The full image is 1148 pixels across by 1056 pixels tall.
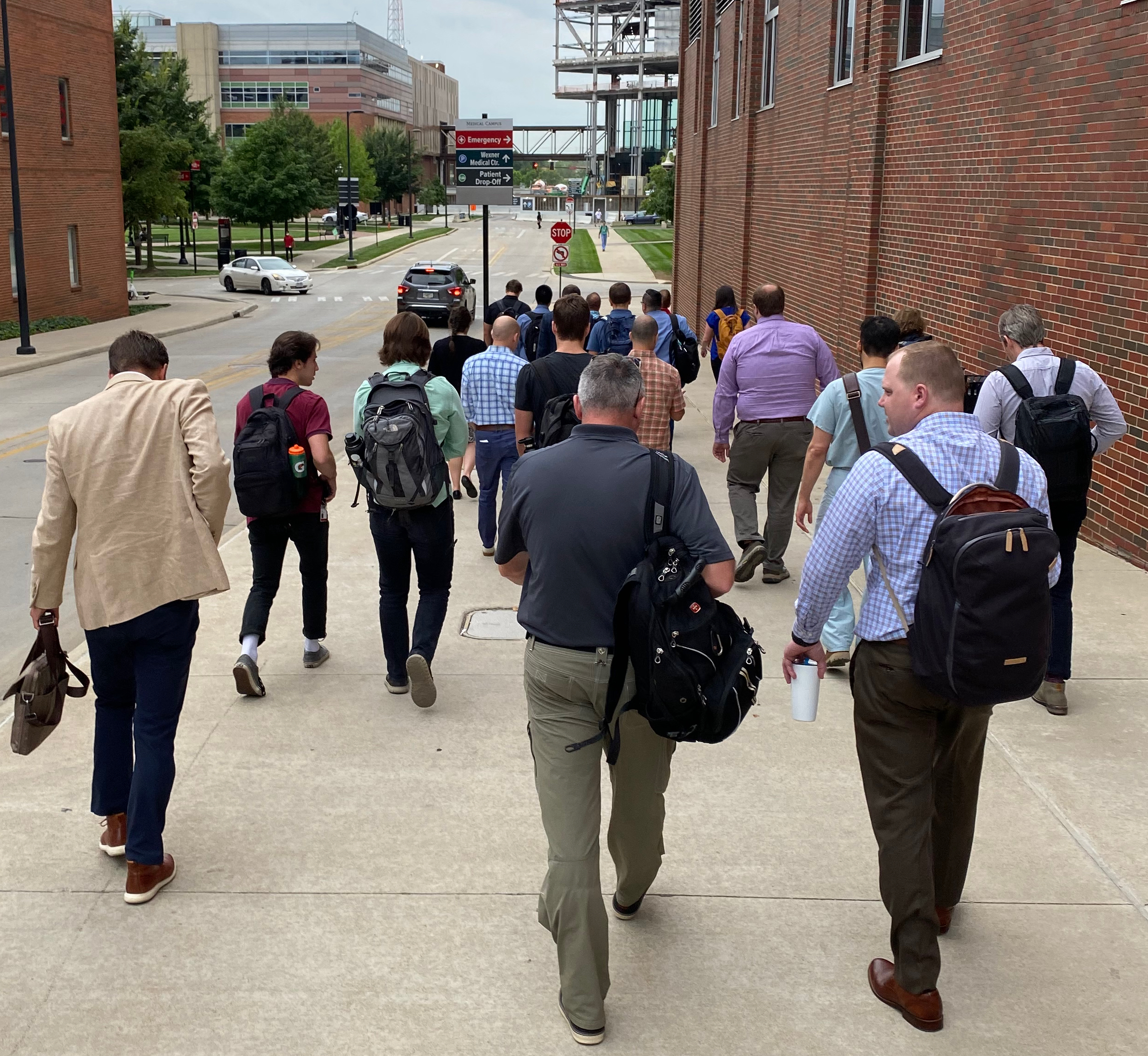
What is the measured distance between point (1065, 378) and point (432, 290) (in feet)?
104

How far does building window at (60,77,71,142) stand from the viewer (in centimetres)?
3250

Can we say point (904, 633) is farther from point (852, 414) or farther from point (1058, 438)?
point (852, 414)

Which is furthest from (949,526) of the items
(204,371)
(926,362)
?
(204,371)

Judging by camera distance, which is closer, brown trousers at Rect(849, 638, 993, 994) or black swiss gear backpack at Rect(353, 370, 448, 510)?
brown trousers at Rect(849, 638, 993, 994)

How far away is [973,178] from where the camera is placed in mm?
12125

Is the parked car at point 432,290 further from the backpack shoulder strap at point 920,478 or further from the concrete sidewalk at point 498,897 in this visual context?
the backpack shoulder strap at point 920,478

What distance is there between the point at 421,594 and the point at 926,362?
11.7ft

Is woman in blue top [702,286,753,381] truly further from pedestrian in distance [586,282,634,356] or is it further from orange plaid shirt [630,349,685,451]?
orange plaid shirt [630,349,685,451]

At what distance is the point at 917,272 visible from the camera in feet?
44.9

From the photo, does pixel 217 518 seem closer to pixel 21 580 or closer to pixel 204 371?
pixel 21 580

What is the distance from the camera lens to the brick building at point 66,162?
99.9 feet

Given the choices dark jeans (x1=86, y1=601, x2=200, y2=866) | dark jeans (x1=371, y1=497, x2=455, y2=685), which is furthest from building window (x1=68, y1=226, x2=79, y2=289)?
dark jeans (x1=86, y1=601, x2=200, y2=866)

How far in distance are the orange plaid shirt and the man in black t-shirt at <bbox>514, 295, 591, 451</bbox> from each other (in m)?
0.53

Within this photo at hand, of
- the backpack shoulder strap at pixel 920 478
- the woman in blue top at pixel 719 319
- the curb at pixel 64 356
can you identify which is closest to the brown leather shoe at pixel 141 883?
the backpack shoulder strap at pixel 920 478
